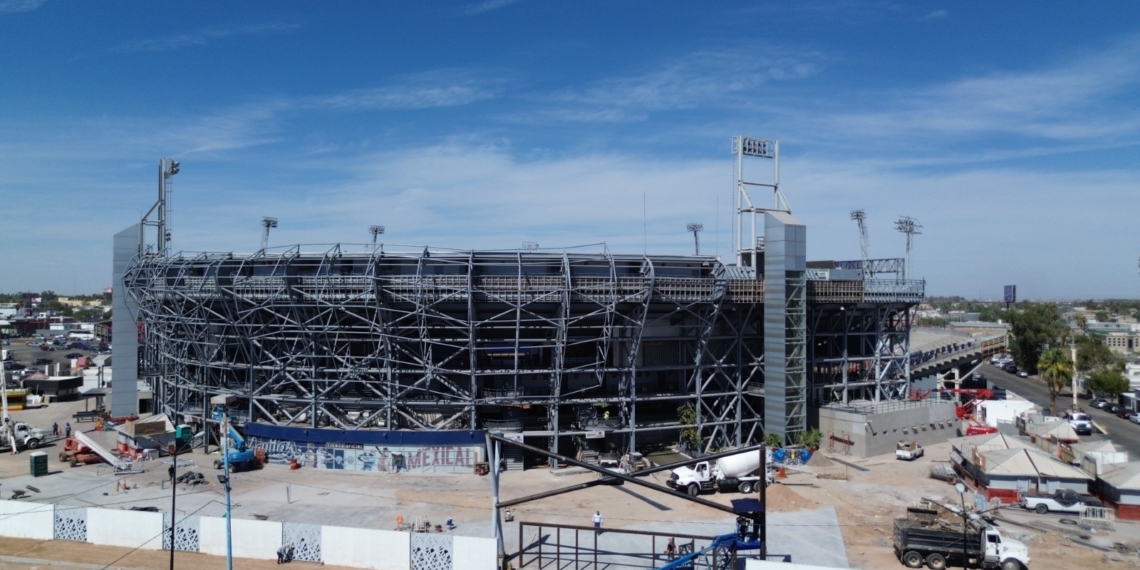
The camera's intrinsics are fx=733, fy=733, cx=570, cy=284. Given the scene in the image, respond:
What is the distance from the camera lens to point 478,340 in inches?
1761

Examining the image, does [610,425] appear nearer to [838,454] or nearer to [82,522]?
[838,454]

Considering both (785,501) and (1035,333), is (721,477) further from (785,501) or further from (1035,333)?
(1035,333)

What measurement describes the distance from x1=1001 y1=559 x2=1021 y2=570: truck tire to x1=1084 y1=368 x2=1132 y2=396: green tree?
5827cm

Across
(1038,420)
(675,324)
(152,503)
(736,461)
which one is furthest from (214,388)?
(1038,420)

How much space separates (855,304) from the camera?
54125 mm

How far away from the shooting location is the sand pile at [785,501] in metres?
36.8

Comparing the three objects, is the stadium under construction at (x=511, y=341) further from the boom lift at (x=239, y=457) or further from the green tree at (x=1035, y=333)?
the green tree at (x=1035, y=333)

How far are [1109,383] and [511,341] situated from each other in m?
64.4

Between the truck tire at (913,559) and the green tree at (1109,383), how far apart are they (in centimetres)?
5983

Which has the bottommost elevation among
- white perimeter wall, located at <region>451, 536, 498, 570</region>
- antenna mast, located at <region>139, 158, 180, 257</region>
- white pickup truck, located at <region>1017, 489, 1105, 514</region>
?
white pickup truck, located at <region>1017, 489, 1105, 514</region>

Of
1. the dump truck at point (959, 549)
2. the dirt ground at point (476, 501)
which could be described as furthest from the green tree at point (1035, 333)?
the dump truck at point (959, 549)

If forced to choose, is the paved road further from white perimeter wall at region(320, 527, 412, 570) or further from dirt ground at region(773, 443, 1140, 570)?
white perimeter wall at region(320, 527, 412, 570)

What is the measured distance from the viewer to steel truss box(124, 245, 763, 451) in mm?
45094

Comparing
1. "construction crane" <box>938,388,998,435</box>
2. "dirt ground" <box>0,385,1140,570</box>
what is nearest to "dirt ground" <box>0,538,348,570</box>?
"dirt ground" <box>0,385,1140,570</box>
